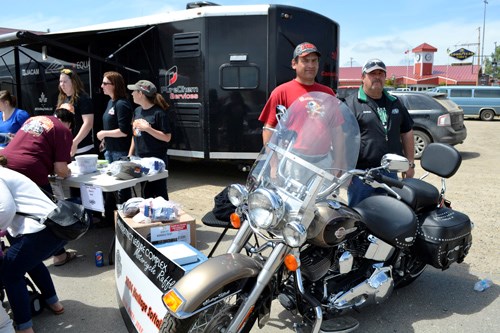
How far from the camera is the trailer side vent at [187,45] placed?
268 inches

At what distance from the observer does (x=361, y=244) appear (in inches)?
115

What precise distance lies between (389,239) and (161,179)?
9.03ft

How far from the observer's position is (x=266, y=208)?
226cm

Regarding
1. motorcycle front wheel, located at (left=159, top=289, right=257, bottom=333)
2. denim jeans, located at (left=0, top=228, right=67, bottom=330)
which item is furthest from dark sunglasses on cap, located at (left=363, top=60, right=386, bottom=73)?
denim jeans, located at (left=0, top=228, right=67, bottom=330)

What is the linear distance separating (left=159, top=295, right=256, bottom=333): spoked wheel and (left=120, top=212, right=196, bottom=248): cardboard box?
1.31 meters

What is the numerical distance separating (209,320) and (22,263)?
4.36 ft

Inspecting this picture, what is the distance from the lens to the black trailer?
6.60m

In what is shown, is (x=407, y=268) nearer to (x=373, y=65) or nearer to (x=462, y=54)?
(x=373, y=65)

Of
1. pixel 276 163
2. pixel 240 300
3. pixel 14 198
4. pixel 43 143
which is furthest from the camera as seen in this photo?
pixel 43 143

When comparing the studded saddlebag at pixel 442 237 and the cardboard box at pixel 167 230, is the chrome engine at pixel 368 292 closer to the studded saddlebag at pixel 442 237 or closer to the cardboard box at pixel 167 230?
the studded saddlebag at pixel 442 237

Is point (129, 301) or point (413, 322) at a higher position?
point (129, 301)

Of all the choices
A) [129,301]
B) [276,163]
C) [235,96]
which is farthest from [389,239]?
[235,96]

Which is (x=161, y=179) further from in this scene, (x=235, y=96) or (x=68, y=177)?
(x=235, y=96)

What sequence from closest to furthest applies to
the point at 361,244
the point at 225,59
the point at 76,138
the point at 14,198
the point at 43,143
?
the point at 14,198
the point at 361,244
the point at 43,143
the point at 76,138
the point at 225,59
